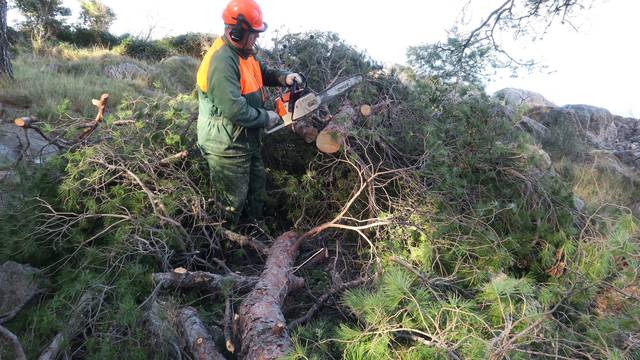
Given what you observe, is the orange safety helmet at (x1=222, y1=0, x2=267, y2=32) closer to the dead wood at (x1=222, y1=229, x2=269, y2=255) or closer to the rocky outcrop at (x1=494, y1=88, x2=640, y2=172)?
the dead wood at (x1=222, y1=229, x2=269, y2=255)

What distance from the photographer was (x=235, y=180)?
11.2ft

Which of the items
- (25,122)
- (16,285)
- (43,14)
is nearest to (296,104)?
(25,122)

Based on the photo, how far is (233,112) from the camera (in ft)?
10.1

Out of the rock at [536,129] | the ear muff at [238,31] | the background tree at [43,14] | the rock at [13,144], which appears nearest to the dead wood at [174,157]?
the ear muff at [238,31]

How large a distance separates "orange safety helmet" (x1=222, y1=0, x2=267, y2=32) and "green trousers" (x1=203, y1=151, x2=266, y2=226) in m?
1.01

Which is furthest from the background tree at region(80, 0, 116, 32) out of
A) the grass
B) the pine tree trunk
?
the pine tree trunk

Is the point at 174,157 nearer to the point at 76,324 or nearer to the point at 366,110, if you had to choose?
the point at 76,324

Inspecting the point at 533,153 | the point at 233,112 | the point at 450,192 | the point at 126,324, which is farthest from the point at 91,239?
the point at 533,153

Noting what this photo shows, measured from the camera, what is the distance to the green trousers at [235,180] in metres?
3.39

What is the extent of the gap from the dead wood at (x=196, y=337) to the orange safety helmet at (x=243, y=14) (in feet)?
6.72

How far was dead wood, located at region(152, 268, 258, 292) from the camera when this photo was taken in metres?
2.74

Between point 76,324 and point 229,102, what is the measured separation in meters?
1.70

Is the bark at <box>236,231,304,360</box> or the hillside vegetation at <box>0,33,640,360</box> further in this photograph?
the bark at <box>236,231,304,360</box>

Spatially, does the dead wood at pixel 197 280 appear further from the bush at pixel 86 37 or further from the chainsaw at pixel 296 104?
the bush at pixel 86 37
